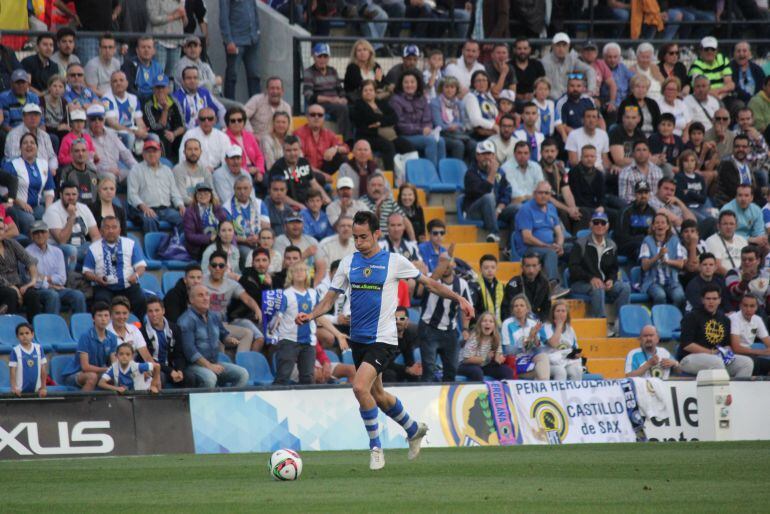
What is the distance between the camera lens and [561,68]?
1003 inches

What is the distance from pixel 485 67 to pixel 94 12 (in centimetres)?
731

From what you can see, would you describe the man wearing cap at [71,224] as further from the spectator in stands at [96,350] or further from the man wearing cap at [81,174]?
the spectator in stands at [96,350]

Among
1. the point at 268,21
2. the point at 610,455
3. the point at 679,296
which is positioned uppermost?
the point at 268,21

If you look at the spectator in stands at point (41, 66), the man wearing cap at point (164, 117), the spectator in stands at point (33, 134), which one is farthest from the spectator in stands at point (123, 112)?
the spectator in stands at point (33, 134)

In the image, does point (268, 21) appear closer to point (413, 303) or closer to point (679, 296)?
point (413, 303)

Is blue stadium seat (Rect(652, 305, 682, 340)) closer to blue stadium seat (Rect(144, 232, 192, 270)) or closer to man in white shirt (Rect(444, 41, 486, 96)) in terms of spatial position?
man in white shirt (Rect(444, 41, 486, 96))

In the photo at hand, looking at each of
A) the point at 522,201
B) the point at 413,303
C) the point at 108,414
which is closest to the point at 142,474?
the point at 108,414

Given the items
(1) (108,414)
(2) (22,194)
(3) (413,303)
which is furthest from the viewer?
(3) (413,303)

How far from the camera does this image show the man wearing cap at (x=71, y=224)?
18797mm

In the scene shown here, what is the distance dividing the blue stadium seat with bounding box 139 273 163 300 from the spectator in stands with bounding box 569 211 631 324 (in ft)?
22.2

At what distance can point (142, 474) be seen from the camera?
41.4 ft

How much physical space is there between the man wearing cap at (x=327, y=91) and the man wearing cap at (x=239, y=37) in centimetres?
126

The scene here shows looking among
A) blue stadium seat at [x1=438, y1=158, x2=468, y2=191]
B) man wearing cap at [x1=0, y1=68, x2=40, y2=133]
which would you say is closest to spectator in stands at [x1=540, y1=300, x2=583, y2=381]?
blue stadium seat at [x1=438, y1=158, x2=468, y2=191]

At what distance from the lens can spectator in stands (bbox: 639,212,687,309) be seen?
2188 centimetres
